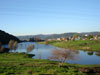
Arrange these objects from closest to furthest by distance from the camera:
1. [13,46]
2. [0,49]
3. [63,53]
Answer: [63,53]
[0,49]
[13,46]

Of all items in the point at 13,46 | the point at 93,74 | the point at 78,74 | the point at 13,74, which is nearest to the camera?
the point at 13,74

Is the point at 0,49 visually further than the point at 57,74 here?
Yes

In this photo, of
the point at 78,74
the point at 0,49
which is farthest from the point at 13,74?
the point at 0,49

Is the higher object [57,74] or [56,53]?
[56,53]

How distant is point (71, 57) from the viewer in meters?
59.1

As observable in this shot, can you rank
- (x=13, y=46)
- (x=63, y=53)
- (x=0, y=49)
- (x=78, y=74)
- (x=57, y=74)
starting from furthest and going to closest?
(x=13, y=46)
(x=0, y=49)
(x=63, y=53)
(x=78, y=74)
(x=57, y=74)

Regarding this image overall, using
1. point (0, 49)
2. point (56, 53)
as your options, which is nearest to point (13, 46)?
point (0, 49)

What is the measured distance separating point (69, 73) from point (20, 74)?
48.5 feet

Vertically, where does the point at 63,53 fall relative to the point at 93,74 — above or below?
Answer: above

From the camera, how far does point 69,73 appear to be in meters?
41.9

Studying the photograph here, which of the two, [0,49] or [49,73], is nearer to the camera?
[49,73]

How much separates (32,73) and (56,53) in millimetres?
22143

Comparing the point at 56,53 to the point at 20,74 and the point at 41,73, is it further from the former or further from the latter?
the point at 20,74

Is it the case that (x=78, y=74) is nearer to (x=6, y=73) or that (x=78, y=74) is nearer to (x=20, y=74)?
(x=20, y=74)
